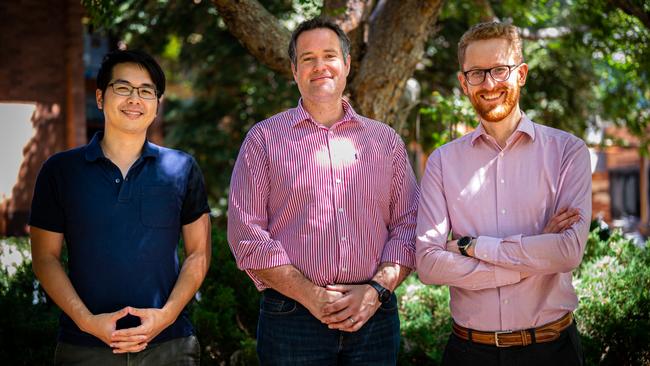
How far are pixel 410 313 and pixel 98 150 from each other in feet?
9.57

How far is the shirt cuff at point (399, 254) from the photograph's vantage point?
10.1 feet

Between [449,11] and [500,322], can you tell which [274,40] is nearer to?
[500,322]

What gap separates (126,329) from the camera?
110 inches

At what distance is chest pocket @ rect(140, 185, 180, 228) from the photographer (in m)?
2.96

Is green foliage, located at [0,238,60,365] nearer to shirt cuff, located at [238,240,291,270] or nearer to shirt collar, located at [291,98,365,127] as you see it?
shirt cuff, located at [238,240,291,270]

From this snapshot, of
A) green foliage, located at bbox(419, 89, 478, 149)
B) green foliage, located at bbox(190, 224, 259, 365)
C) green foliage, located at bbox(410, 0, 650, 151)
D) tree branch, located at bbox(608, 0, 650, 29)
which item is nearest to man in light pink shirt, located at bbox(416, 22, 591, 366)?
green foliage, located at bbox(190, 224, 259, 365)

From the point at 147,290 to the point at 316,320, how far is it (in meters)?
0.75

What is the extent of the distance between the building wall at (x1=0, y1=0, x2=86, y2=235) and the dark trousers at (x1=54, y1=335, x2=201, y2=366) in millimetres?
8230

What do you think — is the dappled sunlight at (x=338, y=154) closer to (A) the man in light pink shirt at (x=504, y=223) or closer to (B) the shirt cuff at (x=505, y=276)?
(A) the man in light pink shirt at (x=504, y=223)

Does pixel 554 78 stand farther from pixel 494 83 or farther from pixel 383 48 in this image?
pixel 494 83

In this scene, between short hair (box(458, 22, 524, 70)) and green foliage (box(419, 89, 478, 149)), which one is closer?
short hair (box(458, 22, 524, 70))

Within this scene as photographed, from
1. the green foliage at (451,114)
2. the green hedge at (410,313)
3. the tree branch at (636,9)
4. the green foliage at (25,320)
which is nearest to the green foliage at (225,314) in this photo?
the green hedge at (410,313)

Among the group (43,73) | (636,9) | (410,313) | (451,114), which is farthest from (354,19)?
(43,73)

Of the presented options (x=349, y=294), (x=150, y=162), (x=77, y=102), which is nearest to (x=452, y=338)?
(x=349, y=294)
